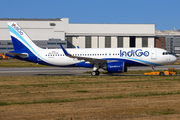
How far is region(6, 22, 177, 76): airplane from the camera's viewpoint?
33.1m

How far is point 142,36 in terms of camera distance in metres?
115

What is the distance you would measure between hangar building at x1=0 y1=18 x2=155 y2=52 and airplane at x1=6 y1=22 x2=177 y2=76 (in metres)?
74.9

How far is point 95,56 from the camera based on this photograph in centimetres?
3528

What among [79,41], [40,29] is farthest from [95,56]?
[40,29]

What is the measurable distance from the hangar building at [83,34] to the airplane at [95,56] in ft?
246

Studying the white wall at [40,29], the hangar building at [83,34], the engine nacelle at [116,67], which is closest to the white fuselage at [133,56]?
the engine nacelle at [116,67]

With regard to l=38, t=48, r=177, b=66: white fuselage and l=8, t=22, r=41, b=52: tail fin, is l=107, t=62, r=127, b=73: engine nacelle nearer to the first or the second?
l=38, t=48, r=177, b=66: white fuselage

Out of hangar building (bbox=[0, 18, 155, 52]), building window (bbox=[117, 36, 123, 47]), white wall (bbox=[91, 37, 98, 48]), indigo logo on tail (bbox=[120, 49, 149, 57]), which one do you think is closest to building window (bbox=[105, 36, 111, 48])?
hangar building (bbox=[0, 18, 155, 52])

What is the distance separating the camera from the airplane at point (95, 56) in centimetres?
3309

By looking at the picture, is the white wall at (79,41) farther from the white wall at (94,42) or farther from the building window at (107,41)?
the building window at (107,41)

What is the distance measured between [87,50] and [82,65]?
2.64 meters

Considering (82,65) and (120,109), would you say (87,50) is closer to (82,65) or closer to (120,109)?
(82,65)

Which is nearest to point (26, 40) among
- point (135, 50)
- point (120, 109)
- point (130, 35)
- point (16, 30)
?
point (16, 30)

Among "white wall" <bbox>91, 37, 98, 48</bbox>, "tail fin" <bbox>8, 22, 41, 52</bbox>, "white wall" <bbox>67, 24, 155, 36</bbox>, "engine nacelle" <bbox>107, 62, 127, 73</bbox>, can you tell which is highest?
"white wall" <bbox>67, 24, 155, 36</bbox>
